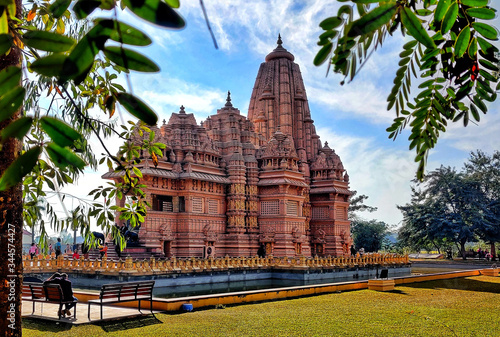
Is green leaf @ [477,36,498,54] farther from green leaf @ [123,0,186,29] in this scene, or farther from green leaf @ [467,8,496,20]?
green leaf @ [123,0,186,29]

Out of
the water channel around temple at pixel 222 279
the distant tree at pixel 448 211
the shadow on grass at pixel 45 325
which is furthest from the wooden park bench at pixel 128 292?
the distant tree at pixel 448 211

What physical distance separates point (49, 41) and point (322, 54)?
2.75 ft

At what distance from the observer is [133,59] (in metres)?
1.34

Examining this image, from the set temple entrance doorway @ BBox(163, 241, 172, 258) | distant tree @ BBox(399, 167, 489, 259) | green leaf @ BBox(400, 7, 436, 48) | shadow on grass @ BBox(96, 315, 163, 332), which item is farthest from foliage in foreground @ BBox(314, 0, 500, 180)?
distant tree @ BBox(399, 167, 489, 259)

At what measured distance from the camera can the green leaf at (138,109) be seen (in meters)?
1.41

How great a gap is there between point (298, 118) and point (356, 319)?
30.0 meters

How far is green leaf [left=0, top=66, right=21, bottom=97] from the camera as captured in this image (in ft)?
4.65

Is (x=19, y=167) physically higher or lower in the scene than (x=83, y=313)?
higher

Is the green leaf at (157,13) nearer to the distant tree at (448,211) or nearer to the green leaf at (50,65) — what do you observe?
the green leaf at (50,65)

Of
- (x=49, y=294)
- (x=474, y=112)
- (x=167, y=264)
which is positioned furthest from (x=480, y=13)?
(x=167, y=264)

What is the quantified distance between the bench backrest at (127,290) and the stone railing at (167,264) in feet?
28.5

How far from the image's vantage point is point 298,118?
3897 cm

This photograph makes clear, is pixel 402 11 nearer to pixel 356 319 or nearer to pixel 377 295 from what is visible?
pixel 356 319

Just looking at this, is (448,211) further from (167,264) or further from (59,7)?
(59,7)
